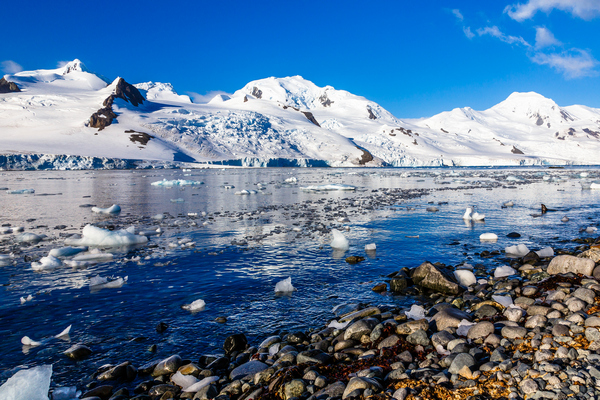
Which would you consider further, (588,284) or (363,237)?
(363,237)

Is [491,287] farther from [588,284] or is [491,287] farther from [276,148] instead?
[276,148]

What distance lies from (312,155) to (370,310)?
128 meters

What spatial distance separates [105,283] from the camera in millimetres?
7859

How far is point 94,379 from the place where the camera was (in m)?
4.52

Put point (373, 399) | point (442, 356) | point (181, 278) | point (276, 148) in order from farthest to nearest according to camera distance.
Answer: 1. point (276, 148)
2. point (181, 278)
3. point (442, 356)
4. point (373, 399)

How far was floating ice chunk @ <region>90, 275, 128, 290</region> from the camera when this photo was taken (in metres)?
7.66

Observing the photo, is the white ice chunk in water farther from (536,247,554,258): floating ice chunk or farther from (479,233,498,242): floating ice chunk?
(536,247,554,258): floating ice chunk

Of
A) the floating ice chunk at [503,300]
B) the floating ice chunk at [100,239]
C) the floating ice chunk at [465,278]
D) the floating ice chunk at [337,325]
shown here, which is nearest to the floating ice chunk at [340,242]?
the floating ice chunk at [465,278]

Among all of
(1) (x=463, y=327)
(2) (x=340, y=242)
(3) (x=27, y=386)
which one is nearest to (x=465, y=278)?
(1) (x=463, y=327)

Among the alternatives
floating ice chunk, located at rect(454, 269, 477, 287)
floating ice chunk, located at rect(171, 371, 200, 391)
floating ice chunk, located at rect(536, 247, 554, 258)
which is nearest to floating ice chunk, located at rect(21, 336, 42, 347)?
floating ice chunk, located at rect(171, 371, 200, 391)

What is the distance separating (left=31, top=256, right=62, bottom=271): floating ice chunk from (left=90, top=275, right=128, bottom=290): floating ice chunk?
1.93m

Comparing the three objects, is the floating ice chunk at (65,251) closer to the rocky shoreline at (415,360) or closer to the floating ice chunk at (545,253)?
the rocky shoreline at (415,360)

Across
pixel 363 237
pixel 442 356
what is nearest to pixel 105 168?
pixel 363 237

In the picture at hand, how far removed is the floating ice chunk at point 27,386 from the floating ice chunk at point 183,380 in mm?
1316
